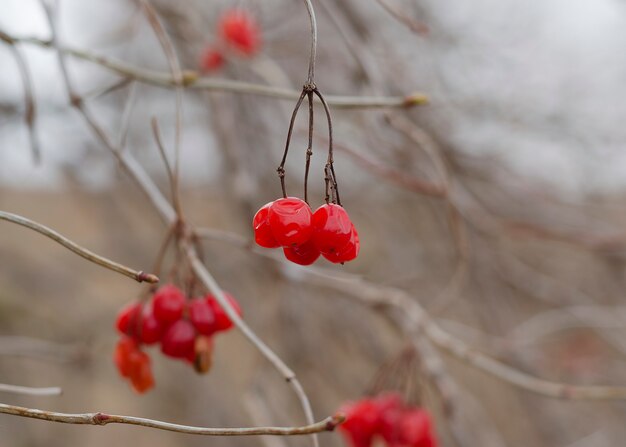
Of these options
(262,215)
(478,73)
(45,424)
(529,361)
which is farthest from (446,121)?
(45,424)

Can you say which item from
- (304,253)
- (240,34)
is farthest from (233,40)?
(304,253)

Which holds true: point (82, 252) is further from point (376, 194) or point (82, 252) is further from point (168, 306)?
point (376, 194)

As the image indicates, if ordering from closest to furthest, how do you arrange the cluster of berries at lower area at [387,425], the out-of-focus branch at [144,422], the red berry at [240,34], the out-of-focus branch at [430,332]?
the out-of-focus branch at [144,422], the out-of-focus branch at [430,332], the cluster of berries at lower area at [387,425], the red berry at [240,34]

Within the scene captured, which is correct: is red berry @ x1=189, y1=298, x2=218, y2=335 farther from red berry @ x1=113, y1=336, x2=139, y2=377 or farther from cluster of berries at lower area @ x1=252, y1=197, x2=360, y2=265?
cluster of berries at lower area @ x1=252, y1=197, x2=360, y2=265

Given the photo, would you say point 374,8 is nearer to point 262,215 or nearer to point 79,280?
point 79,280

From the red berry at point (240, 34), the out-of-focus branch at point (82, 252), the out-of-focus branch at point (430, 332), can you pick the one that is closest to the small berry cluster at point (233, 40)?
the red berry at point (240, 34)

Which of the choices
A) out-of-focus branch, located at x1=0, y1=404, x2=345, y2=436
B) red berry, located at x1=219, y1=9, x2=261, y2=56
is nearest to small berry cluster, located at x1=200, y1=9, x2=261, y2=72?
red berry, located at x1=219, y1=9, x2=261, y2=56

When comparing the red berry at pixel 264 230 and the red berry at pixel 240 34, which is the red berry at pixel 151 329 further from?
the red berry at pixel 240 34
